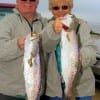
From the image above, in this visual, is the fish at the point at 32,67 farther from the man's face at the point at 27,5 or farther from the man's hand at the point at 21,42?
the man's face at the point at 27,5

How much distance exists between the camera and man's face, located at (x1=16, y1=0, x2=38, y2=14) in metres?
4.60

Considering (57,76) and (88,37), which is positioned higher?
(88,37)

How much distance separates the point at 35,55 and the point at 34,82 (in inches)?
10.4

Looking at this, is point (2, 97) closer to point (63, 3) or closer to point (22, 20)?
point (22, 20)

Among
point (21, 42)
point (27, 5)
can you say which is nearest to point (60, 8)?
point (27, 5)

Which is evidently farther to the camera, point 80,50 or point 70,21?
point 80,50

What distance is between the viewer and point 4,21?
470 centimetres

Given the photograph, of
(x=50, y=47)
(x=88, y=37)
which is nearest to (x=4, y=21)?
(x=50, y=47)

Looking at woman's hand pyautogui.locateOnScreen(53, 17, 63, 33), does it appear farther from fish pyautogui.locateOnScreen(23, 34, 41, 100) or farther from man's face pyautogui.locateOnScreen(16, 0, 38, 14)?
man's face pyautogui.locateOnScreen(16, 0, 38, 14)

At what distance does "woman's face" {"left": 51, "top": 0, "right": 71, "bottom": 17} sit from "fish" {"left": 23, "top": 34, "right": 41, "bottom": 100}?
55 cm

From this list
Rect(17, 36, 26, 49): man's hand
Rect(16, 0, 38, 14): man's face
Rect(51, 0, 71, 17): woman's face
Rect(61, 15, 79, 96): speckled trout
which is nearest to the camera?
Rect(61, 15, 79, 96): speckled trout

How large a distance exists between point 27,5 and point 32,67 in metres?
0.94

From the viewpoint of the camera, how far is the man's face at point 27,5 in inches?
181

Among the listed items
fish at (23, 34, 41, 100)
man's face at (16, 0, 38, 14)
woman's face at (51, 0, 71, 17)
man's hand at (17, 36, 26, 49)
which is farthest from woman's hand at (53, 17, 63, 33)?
man's face at (16, 0, 38, 14)
